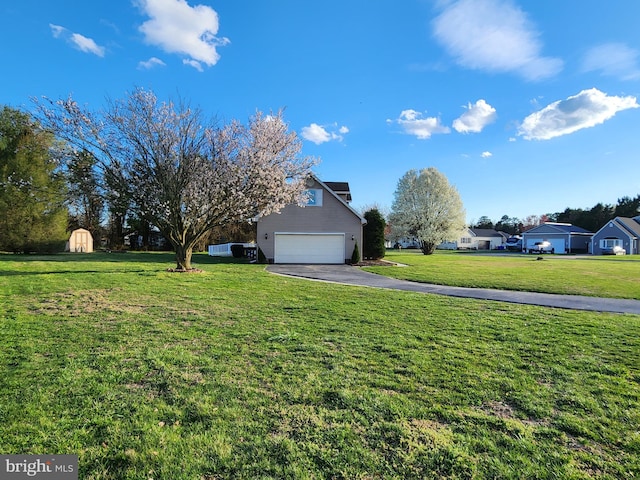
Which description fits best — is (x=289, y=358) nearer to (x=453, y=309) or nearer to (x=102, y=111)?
(x=453, y=309)

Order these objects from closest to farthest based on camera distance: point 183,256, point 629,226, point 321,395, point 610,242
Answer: point 321,395, point 183,256, point 629,226, point 610,242

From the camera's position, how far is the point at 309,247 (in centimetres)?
2234

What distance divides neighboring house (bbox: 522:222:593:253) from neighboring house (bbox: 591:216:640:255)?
3490 millimetres

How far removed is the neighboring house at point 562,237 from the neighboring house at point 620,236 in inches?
137

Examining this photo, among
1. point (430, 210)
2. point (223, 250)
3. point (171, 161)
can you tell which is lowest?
point (223, 250)

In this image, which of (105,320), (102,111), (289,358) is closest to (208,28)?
(102,111)

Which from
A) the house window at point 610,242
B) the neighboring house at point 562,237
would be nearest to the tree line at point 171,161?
the house window at point 610,242

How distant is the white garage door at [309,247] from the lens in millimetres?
22281

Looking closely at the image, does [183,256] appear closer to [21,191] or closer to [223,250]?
[223,250]

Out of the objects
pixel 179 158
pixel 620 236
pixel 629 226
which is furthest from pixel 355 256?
pixel 629 226

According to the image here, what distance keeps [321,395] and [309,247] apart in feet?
62.4

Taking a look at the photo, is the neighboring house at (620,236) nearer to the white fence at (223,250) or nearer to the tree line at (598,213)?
the tree line at (598,213)

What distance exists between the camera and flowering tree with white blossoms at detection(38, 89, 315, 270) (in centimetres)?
1314

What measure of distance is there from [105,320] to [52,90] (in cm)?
1130
